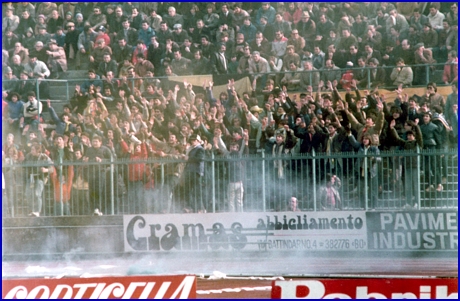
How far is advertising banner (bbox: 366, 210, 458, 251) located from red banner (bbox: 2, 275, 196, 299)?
15.7 ft

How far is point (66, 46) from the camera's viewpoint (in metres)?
12.8

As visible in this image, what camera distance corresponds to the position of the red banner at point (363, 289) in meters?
5.59

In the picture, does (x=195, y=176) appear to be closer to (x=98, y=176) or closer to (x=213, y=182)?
(x=213, y=182)

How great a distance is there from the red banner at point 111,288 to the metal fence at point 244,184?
4.66 metres

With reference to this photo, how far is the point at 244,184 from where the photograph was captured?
420 inches

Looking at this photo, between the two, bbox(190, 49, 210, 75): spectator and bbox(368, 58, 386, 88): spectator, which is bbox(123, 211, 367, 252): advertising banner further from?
bbox(190, 49, 210, 75): spectator

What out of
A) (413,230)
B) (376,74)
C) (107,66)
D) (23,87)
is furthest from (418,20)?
(23,87)

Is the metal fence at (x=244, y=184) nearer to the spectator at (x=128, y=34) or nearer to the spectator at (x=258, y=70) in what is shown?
the spectator at (x=258, y=70)

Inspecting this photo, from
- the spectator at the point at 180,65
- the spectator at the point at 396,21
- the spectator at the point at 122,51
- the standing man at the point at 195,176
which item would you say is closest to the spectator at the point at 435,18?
the spectator at the point at 396,21

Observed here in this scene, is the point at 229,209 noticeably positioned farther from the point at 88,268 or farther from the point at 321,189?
the point at 88,268

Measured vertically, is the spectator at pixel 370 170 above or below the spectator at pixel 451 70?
below

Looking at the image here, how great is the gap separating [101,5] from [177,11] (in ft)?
4.26

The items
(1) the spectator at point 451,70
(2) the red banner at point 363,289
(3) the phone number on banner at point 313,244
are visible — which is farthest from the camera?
(1) the spectator at point 451,70

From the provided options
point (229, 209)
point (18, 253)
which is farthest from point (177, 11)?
point (18, 253)
